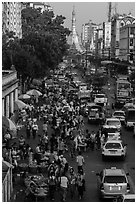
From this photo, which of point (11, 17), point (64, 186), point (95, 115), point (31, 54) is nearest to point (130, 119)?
point (95, 115)

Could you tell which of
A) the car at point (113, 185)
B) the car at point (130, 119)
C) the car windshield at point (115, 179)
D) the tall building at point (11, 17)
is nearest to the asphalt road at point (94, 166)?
the car at point (113, 185)

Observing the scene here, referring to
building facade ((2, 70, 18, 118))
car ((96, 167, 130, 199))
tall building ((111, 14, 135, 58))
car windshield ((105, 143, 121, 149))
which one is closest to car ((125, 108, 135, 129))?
building facade ((2, 70, 18, 118))

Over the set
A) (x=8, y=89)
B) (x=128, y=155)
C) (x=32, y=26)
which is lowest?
(x=128, y=155)

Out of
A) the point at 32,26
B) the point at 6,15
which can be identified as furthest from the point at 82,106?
the point at 32,26

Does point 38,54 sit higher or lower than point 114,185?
higher

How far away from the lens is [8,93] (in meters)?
37.1

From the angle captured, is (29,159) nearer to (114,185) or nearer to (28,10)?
(114,185)

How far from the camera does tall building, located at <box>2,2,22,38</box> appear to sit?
305ft

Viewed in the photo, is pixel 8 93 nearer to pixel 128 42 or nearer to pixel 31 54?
pixel 31 54

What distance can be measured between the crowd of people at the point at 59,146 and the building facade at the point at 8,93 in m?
1.45

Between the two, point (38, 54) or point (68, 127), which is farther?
point (38, 54)

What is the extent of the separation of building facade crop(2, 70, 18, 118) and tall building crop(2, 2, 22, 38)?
5037cm

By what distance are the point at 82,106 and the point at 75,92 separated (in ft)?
45.6

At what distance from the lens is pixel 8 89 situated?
122 feet
